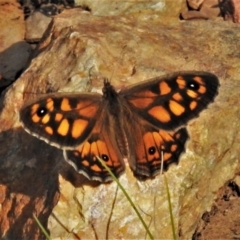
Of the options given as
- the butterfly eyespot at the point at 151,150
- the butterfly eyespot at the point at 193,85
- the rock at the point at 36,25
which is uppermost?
the butterfly eyespot at the point at 193,85

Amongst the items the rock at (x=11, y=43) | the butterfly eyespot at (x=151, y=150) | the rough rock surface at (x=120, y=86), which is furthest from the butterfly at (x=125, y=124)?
the rock at (x=11, y=43)

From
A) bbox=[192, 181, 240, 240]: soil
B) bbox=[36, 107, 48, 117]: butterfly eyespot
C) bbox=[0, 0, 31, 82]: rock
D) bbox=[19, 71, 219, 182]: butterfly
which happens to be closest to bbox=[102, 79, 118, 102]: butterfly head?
bbox=[19, 71, 219, 182]: butterfly

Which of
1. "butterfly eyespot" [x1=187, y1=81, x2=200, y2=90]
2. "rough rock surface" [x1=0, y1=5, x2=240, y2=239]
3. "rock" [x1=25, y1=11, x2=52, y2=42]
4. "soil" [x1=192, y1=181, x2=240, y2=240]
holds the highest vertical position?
"butterfly eyespot" [x1=187, y1=81, x2=200, y2=90]

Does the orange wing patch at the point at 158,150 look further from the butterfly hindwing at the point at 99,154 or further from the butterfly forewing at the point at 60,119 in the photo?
the butterfly forewing at the point at 60,119

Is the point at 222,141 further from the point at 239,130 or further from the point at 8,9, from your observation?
the point at 8,9

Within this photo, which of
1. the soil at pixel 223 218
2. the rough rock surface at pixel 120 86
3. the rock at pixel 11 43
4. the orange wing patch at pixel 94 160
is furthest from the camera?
the rock at pixel 11 43

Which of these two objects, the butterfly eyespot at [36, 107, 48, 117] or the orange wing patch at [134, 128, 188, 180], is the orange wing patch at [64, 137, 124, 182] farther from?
the butterfly eyespot at [36, 107, 48, 117]

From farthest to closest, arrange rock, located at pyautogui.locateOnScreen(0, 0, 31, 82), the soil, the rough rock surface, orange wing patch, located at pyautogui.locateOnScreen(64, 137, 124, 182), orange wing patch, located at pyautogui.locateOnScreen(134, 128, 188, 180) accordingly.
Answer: rock, located at pyautogui.locateOnScreen(0, 0, 31, 82)
the soil
the rough rock surface
orange wing patch, located at pyautogui.locateOnScreen(134, 128, 188, 180)
orange wing patch, located at pyautogui.locateOnScreen(64, 137, 124, 182)

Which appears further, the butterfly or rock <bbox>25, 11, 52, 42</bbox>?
rock <bbox>25, 11, 52, 42</bbox>
